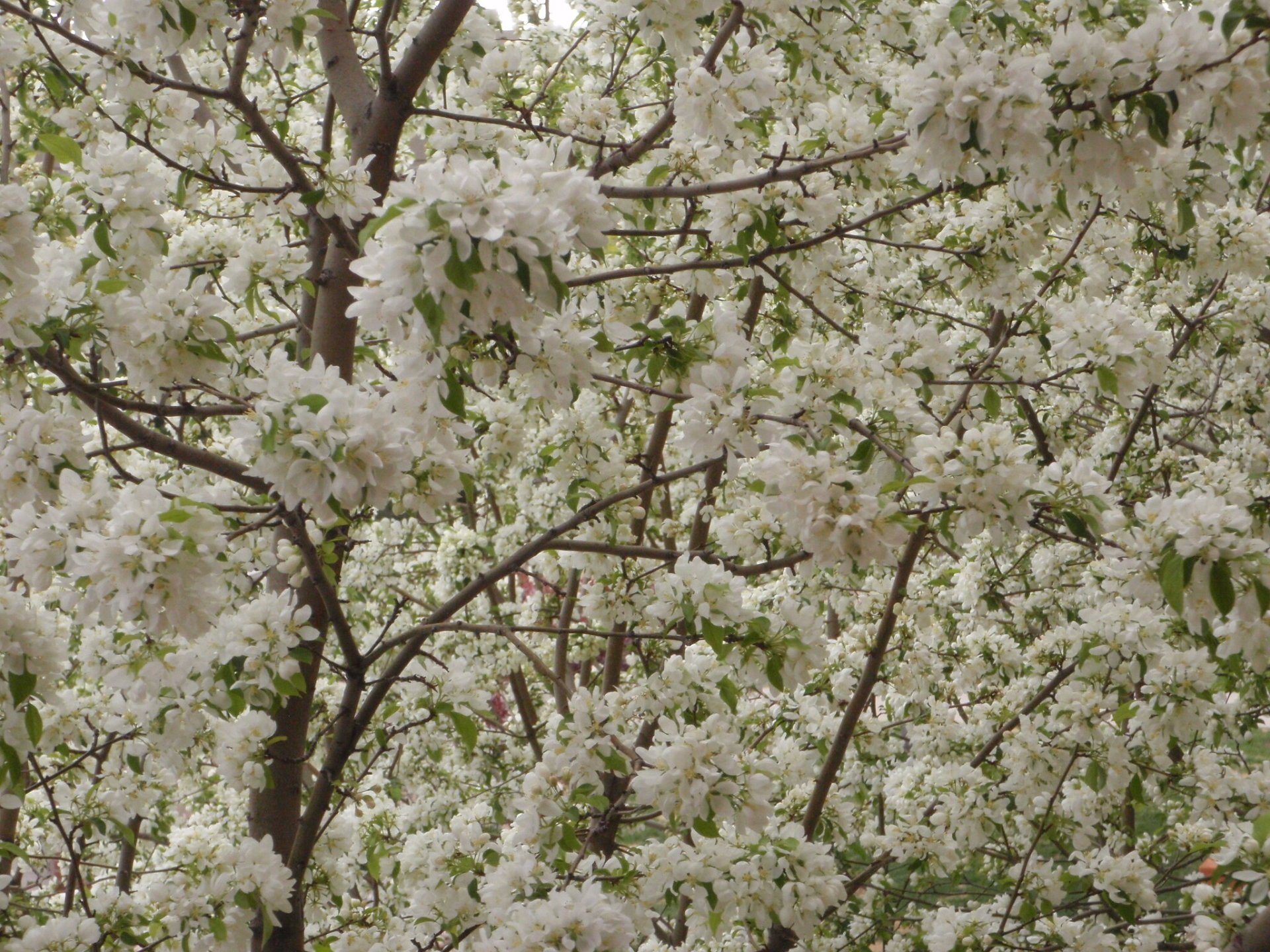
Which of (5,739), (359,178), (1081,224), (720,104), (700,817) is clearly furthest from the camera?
(1081,224)

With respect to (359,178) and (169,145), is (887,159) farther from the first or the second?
(169,145)

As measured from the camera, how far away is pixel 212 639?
8.25 ft

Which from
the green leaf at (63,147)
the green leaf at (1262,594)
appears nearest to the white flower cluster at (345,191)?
the green leaf at (63,147)

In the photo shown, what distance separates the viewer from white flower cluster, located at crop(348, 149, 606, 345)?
1598 mm

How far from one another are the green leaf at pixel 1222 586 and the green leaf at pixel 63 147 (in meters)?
2.29

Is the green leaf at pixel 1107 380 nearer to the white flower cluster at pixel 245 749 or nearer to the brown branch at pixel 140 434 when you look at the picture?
the brown branch at pixel 140 434

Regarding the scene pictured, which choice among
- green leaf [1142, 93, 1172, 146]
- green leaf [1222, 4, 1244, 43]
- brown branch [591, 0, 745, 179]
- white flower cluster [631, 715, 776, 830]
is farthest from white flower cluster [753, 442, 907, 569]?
brown branch [591, 0, 745, 179]

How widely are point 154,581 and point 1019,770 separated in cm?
270

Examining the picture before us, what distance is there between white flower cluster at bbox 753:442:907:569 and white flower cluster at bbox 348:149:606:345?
559mm

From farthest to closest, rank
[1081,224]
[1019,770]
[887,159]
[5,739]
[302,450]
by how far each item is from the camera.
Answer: [1081,224] → [1019,770] → [887,159] → [5,739] → [302,450]

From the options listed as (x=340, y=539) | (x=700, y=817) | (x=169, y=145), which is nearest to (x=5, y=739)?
(x=340, y=539)

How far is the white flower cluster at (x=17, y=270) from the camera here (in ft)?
6.59

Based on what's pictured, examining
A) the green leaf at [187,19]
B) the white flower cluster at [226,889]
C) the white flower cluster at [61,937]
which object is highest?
the green leaf at [187,19]

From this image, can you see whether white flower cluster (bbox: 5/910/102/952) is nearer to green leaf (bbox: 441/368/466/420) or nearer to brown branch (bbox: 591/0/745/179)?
green leaf (bbox: 441/368/466/420)
